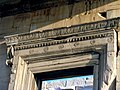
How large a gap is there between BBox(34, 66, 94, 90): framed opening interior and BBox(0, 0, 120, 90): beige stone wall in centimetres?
67

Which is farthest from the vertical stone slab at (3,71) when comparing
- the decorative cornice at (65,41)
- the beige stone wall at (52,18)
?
the decorative cornice at (65,41)

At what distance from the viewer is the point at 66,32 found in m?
9.60

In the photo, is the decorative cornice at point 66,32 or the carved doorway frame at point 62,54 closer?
the carved doorway frame at point 62,54

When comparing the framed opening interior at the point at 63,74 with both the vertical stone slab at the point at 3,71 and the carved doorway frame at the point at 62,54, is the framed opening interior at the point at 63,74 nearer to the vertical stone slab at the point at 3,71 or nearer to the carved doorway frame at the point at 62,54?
the carved doorway frame at the point at 62,54

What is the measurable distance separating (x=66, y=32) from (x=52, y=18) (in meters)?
0.65

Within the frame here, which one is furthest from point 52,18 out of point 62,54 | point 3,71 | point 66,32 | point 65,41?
point 3,71

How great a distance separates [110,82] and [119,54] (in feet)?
2.04

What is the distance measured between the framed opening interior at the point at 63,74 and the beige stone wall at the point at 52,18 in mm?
668

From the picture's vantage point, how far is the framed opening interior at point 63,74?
932 centimetres

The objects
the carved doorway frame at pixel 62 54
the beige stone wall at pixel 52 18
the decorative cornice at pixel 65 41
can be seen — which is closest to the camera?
the carved doorway frame at pixel 62 54

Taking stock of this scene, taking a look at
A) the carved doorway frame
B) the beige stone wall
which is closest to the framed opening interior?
the carved doorway frame

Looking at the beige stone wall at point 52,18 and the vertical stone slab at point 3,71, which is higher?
the beige stone wall at point 52,18

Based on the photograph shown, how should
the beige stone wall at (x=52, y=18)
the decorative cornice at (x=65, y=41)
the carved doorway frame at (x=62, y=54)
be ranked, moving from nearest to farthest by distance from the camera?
the carved doorway frame at (x=62, y=54)
the decorative cornice at (x=65, y=41)
the beige stone wall at (x=52, y=18)

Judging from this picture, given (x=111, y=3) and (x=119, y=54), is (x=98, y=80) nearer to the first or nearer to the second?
(x=119, y=54)
